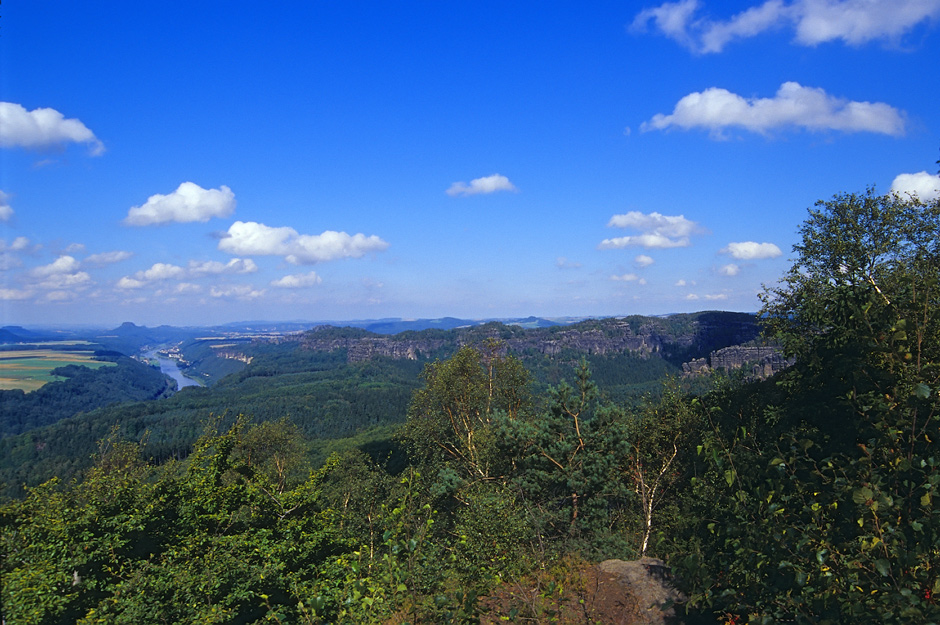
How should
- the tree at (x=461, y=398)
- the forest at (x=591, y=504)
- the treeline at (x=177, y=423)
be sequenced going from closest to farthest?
the forest at (x=591, y=504) → the tree at (x=461, y=398) → the treeline at (x=177, y=423)

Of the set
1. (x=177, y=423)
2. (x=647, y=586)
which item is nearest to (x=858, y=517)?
(x=647, y=586)

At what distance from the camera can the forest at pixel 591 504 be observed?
4.14 metres

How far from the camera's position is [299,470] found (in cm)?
5366

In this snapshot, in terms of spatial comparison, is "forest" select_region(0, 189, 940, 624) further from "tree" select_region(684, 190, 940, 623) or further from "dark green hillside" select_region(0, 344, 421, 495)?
"dark green hillside" select_region(0, 344, 421, 495)

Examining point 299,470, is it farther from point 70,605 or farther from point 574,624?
point 574,624

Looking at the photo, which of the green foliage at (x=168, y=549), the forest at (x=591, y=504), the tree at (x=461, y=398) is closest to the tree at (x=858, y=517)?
the forest at (x=591, y=504)

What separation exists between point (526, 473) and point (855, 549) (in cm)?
2036

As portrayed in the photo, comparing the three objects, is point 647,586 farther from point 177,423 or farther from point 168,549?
point 177,423

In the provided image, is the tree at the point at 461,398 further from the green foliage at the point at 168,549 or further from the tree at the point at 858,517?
the tree at the point at 858,517

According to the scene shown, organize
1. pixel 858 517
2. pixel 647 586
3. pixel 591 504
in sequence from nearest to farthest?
pixel 858 517
pixel 647 586
pixel 591 504

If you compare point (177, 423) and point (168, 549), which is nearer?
point (168, 549)

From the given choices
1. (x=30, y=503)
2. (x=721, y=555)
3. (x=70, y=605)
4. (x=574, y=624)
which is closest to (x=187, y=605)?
(x=70, y=605)

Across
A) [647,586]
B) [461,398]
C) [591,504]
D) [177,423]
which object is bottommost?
[177,423]

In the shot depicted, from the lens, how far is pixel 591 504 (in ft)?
70.0
